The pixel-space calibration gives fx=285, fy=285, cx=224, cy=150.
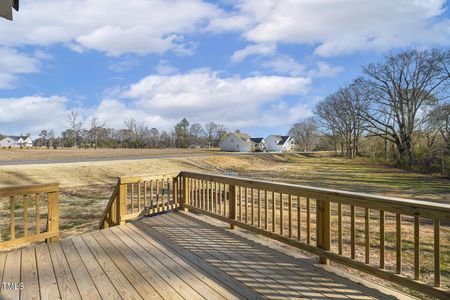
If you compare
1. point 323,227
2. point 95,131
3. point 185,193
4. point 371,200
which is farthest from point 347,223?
point 95,131

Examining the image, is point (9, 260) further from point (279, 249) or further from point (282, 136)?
point (282, 136)

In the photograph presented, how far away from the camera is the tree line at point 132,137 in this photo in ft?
189

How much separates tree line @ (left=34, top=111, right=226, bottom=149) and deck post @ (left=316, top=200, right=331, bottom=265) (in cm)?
5734

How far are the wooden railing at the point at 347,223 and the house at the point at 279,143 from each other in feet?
229

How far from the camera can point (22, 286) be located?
2803 millimetres

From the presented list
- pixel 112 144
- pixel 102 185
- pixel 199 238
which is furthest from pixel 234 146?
pixel 199 238

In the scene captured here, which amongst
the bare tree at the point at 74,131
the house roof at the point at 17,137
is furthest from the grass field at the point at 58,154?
the house roof at the point at 17,137

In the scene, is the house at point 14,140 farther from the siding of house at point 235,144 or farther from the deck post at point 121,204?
the deck post at point 121,204

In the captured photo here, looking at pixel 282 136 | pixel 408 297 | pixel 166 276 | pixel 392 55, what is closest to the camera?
pixel 408 297

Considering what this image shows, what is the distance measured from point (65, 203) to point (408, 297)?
1023cm

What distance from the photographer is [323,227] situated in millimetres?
3299

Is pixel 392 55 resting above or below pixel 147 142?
above

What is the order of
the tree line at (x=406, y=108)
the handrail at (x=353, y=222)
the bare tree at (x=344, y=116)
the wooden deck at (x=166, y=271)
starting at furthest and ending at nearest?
the bare tree at (x=344, y=116) < the tree line at (x=406, y=108) < the wooden deck at (x=166, y=271) < the handrail at (x=353, y=222)

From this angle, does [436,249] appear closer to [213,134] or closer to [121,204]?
[121,204]
